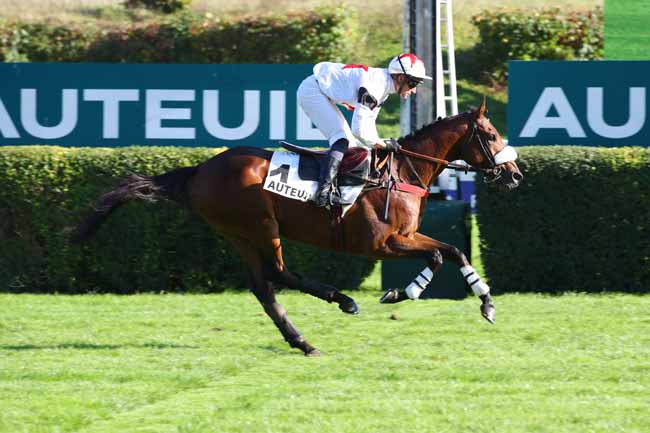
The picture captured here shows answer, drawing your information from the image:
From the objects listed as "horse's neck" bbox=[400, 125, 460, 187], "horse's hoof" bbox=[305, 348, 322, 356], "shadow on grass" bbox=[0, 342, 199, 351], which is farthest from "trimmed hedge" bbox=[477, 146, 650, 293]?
"shadow on grass" bbox=[0, 342, 199, 351]

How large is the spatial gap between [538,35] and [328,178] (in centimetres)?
1576

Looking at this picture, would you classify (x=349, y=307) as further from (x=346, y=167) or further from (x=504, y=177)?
(x=504, y=177)

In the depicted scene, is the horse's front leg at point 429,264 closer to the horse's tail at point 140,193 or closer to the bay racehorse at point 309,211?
the bay racehorse at point 309,211

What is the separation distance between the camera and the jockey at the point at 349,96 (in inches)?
328

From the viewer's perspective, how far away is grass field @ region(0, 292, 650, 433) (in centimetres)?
646

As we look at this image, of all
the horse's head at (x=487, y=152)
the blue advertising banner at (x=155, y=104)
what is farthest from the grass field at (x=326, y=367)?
the blue advertising banner at (x=155, y=104)

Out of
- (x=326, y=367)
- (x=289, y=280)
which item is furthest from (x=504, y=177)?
(x=326, y=367)

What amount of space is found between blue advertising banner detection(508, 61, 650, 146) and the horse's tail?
14.7 ft

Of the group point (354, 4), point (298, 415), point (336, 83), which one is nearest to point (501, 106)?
point (354, 4)

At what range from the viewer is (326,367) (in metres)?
7.93

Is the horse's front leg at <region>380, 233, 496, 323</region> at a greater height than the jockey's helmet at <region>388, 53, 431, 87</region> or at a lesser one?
lesser

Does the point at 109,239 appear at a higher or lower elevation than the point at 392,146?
lower

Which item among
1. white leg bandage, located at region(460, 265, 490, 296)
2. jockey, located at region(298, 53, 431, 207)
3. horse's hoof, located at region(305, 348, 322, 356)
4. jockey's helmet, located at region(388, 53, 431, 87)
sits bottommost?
horse's hoof, located at region(305, 348, 322, 356)

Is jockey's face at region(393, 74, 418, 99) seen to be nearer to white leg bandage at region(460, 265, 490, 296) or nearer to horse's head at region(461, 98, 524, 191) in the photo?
horse's head at region(461, 98, 524, 191)
